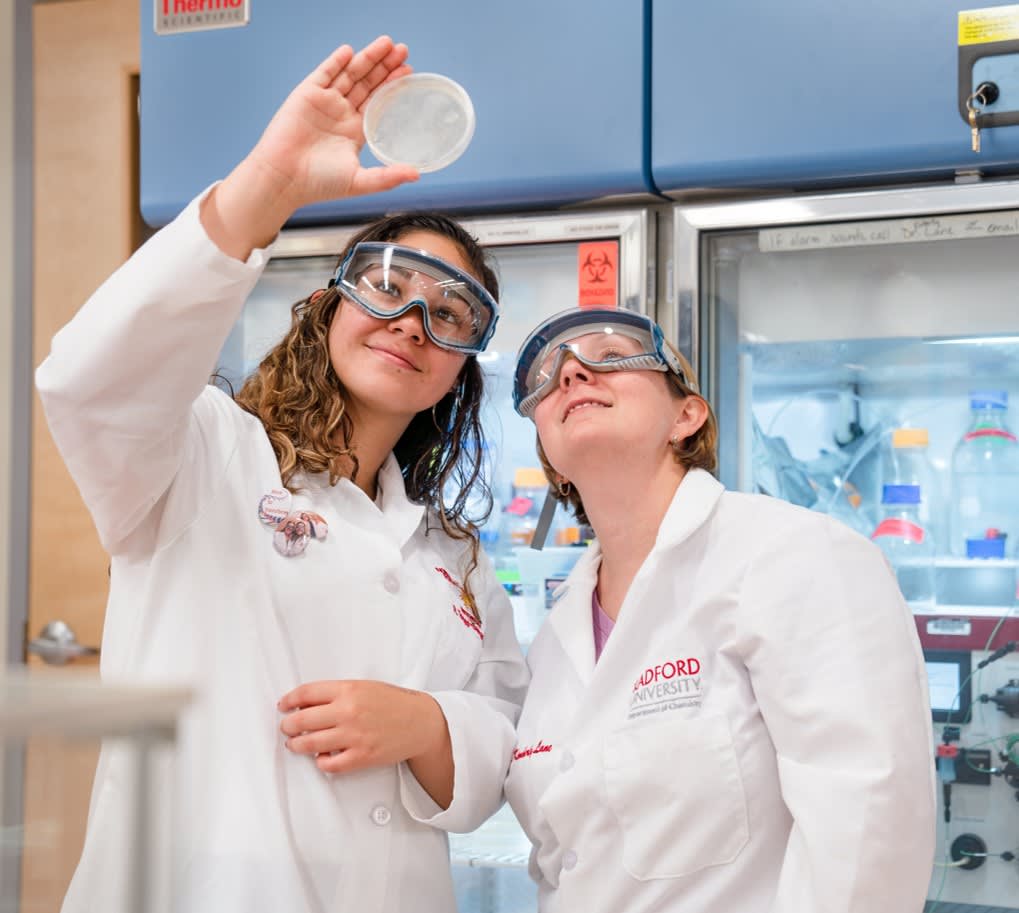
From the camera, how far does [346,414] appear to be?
5.36ft

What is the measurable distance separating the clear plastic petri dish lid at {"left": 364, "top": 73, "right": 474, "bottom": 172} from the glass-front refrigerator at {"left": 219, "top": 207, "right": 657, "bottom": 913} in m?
0.49

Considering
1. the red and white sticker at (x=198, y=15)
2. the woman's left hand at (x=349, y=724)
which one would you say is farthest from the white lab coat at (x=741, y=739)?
the red and white sticker at (x=198, y=15)

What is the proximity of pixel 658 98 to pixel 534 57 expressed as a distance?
23 centimetres

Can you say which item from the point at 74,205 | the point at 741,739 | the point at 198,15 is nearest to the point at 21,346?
the point at 74,205

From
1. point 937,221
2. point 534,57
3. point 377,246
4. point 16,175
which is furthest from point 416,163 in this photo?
point 16,175

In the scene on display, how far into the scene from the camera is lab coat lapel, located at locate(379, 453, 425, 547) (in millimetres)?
1611

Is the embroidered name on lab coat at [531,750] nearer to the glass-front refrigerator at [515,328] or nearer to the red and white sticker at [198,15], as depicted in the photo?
the glass-front refrigerator at [515,328]

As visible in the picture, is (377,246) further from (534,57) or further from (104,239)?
(104,239)

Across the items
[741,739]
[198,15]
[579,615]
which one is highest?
[198,15]

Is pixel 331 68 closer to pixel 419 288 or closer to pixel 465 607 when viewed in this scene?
pixel 419 288

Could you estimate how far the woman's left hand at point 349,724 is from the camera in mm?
1359

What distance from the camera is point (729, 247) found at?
6.60 feet

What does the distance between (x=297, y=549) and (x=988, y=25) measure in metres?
1.28

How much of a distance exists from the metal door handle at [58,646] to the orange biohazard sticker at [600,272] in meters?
1.64
